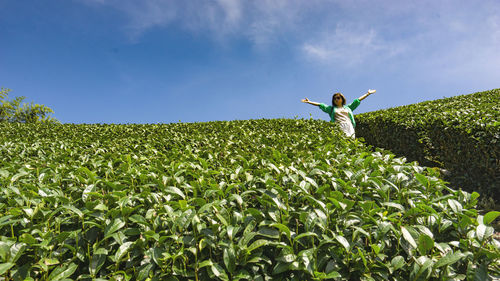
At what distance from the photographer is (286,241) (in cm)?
217

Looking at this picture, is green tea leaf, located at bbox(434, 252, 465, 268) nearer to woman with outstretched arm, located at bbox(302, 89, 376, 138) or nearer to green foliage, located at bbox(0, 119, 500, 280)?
green foliage, located at bbox(0, 119, 500, 280)

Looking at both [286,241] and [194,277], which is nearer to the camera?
[194,277]

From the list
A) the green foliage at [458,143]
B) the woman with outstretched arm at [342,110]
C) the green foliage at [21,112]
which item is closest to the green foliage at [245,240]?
the green foliage at [458,143]

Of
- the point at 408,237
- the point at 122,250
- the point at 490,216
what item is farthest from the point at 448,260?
the point at 122,250

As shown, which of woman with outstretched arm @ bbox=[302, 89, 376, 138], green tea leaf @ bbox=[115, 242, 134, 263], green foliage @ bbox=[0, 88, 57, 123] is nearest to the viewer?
green tea leaf @ bbox=[115, 242, 134, 263]

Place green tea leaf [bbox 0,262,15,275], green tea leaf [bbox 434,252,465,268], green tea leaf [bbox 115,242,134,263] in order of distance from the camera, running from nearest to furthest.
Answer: green tea leaf [bbox 0,262,15,275]
green tea leaf [bbox 434,252,465,268]
green tea leaf [bbox 115,242,134,263]

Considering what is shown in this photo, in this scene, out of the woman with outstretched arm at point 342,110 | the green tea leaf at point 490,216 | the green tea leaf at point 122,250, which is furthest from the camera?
the woman with outstretched arm at point 342,110

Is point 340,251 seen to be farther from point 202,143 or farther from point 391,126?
point 391,126

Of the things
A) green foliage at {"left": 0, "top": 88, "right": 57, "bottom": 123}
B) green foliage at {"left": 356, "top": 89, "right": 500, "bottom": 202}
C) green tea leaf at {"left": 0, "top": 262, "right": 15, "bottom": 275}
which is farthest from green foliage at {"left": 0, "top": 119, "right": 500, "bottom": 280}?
green foliage at {"left": 0, "top": 88, "right": 57, "bottom": 123}

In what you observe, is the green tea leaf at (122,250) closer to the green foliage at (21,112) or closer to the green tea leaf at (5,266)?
the green tea leaf at (5,266)

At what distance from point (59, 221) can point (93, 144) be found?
196 inches

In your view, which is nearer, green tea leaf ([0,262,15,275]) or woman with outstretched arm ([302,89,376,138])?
green tea leaf ([0,262,15,275])

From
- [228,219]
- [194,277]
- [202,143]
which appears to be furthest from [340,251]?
[202,143]

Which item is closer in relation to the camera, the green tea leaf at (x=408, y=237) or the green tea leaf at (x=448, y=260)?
the green tea leaf at (x=448, y=260)
